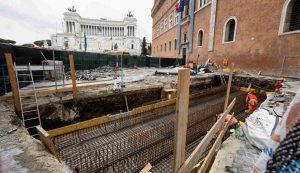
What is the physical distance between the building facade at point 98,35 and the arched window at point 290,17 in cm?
5306

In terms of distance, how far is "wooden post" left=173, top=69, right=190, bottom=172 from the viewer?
64.7 inches

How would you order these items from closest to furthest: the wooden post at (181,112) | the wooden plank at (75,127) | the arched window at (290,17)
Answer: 1. the wooden post at (181,112)
2. the wooden plank at (75,127)
3. the arched window at (290,17)

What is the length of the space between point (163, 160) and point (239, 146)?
5.64ft

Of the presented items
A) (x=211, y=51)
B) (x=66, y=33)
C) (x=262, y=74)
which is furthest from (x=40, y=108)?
(x=66, y=33)

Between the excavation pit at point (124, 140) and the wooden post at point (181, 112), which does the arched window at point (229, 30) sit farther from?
the wooden post at point (181, 112)

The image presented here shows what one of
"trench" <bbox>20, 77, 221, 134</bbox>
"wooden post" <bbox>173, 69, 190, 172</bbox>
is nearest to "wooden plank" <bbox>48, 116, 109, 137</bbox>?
"trench" <bbox>20, 77, 221, 134</bbox>

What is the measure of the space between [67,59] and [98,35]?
5967 centimetres

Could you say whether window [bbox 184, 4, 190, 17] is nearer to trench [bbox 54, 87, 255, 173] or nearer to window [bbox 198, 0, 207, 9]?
window [bbox 198, 0, 207, 9]

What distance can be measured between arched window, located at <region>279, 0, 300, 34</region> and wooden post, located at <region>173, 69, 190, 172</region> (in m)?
11.7

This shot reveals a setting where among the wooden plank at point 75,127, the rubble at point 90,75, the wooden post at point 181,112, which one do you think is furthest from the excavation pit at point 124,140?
the rubble at point 90,75

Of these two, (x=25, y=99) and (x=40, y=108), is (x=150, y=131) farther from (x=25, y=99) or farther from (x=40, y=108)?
(x=25, y=99)

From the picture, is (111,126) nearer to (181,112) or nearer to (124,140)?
(124,140)

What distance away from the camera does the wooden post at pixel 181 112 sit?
1.64 meters

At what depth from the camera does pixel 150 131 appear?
439 centimetres
